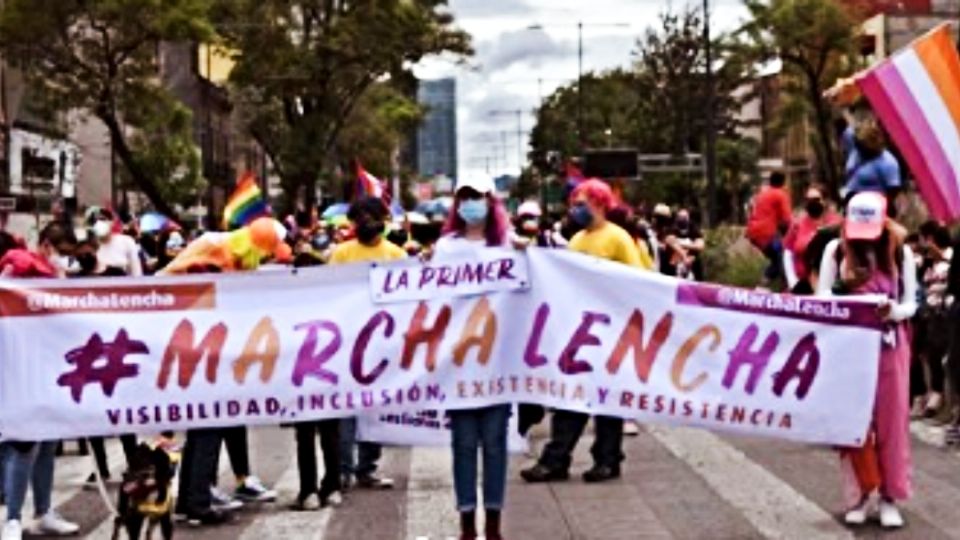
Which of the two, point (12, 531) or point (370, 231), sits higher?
point (370, 231)

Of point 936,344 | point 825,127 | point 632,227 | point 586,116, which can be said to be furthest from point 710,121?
point 586,116

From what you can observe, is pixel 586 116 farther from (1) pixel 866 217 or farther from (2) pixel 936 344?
(1) pixel 866 217

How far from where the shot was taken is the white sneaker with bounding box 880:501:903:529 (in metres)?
9.44

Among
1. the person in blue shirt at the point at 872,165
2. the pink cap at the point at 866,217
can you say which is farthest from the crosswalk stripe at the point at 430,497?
the person in blue shirt at the point at 872,165

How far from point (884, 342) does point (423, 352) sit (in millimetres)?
2442

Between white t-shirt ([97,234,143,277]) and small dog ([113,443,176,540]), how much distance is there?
5.20m

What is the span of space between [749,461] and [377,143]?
2391 inches

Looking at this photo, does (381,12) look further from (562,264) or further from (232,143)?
(232,143)

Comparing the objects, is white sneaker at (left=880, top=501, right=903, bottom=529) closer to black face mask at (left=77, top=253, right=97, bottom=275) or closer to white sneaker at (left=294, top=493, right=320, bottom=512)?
white sneaker at (left=294, top=493, right=320, bottom=512)

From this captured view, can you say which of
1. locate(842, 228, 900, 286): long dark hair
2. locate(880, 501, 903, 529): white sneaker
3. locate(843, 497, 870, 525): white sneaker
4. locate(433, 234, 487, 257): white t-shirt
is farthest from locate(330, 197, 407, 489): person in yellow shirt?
locate(880, 501, 903, 529): white sneaker

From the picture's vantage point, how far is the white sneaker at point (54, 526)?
10.1 m

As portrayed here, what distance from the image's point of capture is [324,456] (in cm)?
1080

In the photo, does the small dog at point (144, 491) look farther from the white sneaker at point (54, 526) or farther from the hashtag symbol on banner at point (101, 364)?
the white sneaker at point (54, 526)

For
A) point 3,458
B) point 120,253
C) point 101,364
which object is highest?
point 120,253
